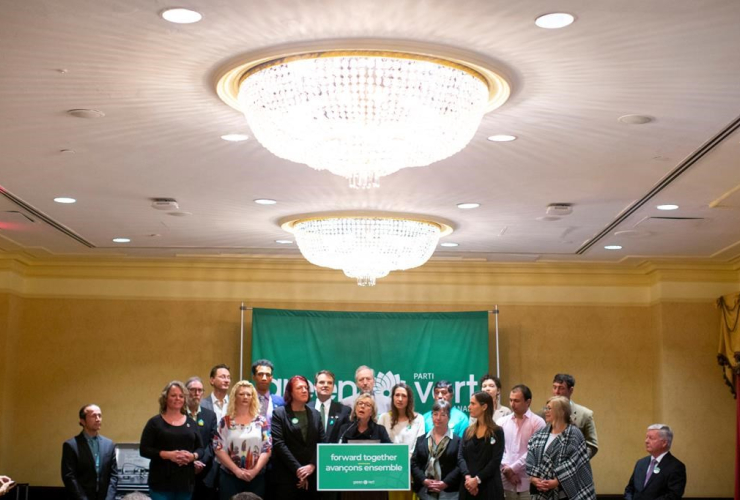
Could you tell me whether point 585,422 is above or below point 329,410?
below

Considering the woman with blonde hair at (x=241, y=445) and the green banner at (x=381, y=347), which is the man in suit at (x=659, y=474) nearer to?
the woman with blonde hair at (x=241, y=445)

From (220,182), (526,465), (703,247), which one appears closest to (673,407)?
(703,247)

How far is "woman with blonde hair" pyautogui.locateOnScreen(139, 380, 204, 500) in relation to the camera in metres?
7.04

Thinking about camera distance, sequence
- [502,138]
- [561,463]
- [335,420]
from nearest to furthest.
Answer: [502,138] < [561,463] < [335,420]

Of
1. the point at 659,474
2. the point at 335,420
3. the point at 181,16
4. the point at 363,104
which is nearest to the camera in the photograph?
the point at 181,16

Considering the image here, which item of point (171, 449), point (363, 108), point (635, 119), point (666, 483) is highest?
point (635, 119)

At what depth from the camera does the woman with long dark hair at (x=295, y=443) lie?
724 centimetres

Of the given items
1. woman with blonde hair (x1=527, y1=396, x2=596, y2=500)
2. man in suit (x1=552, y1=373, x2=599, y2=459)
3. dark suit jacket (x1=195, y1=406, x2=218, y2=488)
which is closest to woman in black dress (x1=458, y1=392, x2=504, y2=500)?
woman with blonde hair (x1=527, y1=396, x2=596, y2=500)

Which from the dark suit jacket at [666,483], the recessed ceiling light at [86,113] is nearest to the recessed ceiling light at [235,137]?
the recessed ceiling light at [86,113]

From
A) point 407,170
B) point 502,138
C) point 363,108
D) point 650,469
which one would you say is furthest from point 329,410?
point 363,108

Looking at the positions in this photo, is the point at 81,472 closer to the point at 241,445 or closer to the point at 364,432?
the point at 241,445

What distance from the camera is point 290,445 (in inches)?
288

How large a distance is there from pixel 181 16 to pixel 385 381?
7278 millimetres

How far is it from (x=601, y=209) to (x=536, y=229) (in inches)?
41.5
